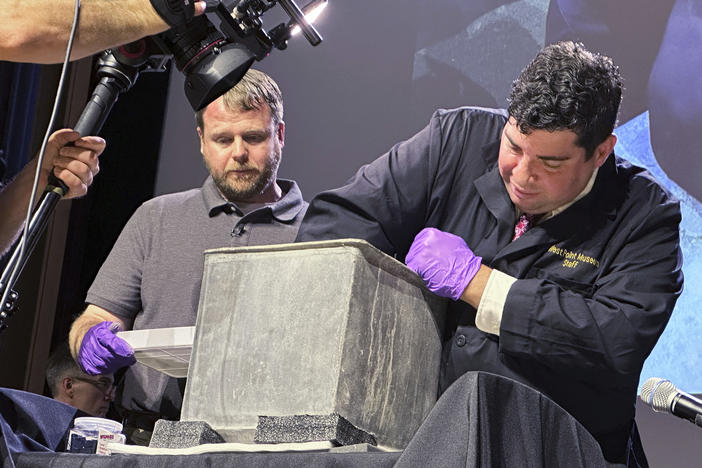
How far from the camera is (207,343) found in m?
1.45

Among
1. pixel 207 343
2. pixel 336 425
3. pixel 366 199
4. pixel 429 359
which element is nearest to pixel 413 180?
pixel 366 199

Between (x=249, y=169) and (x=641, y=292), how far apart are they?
120 centimetres

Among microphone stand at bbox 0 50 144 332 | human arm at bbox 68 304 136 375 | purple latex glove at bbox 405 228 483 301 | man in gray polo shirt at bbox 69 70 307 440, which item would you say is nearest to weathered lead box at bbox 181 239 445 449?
purple latex glove at bbox 405 228 483 301

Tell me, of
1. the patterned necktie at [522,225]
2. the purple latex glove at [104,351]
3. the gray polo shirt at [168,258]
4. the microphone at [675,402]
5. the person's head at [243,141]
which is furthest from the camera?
the person's head at [243,141]

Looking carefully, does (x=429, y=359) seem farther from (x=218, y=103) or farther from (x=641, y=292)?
(x=218, y=103)

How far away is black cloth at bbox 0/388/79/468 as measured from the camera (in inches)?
60.7

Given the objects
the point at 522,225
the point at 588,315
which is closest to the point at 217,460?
the point at 588,315

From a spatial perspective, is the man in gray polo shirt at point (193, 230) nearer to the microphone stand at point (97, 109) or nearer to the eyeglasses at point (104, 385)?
the eyeglasses at point (104, 385)

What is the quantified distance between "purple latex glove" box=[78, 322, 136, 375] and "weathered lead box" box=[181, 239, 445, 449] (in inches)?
31.6

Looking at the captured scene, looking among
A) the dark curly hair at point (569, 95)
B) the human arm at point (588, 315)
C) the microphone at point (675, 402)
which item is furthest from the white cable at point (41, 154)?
the microphone at point (675, 402)

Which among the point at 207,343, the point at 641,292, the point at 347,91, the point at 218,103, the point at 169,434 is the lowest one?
the point at 169,434

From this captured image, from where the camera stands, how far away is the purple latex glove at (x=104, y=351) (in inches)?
86.7

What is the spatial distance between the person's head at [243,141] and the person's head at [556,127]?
2.99 feet

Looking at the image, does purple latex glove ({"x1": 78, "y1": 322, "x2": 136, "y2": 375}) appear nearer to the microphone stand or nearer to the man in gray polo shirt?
the man in gray polo shirt
